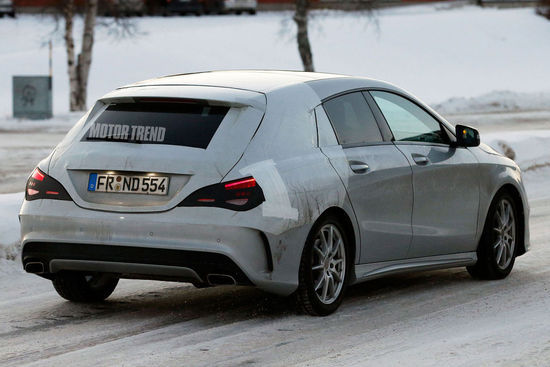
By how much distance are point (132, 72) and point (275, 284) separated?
167 ft

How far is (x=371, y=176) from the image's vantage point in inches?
314

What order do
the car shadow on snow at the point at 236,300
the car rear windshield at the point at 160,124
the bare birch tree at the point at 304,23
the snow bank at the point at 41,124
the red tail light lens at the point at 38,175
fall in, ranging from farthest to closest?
1. the bare birch tree at the point at 304,23
2. the snow bank at the point at 41,124
3. the car shadow on snow at the point at 236,300
4. the red tail light lens at the point at 38,175
5. the car rear windshield at the point at 160,124

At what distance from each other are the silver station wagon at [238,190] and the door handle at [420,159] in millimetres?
16

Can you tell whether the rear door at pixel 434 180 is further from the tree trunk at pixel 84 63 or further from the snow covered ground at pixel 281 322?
the tree trunk at pixel 84 63

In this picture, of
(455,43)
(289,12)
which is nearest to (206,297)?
A: (455,43)

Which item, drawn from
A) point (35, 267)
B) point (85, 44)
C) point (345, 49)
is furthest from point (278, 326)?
point (345, 49)

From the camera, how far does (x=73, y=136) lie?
7703mm

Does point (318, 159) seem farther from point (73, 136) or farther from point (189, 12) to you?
point (189, 12)

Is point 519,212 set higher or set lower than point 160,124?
lower

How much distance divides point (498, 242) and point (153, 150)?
311 cm

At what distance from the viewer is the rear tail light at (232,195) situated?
705 cm

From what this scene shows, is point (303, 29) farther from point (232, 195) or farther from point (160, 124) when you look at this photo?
point (232, 195)

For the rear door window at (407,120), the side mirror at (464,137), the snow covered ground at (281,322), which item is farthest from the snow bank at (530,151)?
A: the rear door window at (407,120)

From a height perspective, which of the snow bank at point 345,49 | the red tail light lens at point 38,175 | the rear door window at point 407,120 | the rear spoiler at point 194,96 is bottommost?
the snow bank at point 345,49
